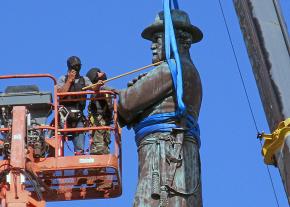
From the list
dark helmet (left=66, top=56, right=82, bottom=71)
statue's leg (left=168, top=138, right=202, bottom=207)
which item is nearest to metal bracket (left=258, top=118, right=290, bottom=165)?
statue's leg (left=168, top=138, right=202, bottom=207)

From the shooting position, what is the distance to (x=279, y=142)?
10086 mm

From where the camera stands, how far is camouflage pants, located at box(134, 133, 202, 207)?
14.3 metres

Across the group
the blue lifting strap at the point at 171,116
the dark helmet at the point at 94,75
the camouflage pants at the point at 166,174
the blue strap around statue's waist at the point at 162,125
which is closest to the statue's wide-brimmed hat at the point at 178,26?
the blue lifting strap at the point at 171,116

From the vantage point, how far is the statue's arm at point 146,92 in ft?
49.4

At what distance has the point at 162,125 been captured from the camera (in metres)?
14.9

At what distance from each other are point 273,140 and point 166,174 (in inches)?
177

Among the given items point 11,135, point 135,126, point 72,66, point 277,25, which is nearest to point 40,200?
point 11,135

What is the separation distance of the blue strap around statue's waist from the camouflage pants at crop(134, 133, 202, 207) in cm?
9

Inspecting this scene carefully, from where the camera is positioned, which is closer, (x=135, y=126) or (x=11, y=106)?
(x=135, y=126)

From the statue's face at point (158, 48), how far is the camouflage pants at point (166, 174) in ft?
4.41

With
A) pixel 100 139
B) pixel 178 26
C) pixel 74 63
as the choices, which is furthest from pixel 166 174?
pixel 74 63

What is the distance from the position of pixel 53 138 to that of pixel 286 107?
9918 mm

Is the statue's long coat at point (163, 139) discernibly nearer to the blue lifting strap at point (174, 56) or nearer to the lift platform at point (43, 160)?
the blue lifting strap at point (174, 56)

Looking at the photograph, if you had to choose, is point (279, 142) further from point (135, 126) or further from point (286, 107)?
point (135, 126)
